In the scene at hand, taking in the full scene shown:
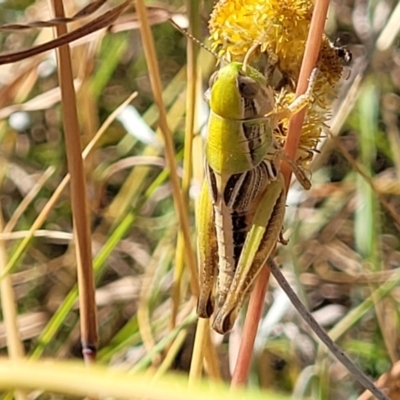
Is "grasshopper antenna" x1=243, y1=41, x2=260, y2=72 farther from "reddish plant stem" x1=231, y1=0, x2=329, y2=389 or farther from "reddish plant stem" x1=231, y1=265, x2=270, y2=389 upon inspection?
"reddish plant stem" x1=231, y1=265, x2=270, y2=389

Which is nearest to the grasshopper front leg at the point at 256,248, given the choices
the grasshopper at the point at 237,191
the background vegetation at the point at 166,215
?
the grasshopper at the point at 237,191

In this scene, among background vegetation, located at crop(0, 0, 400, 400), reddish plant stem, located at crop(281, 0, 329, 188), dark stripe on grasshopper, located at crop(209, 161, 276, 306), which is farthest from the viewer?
background vegetation, located at crop(0, 0, 400, 400)

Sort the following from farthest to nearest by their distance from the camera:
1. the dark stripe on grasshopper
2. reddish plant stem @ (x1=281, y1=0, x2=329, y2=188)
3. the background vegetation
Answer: the background vegetation, the dark stripe on grasshopper, reddish plant stem @ (x1=281, y1=0, x2=329, y2=188)

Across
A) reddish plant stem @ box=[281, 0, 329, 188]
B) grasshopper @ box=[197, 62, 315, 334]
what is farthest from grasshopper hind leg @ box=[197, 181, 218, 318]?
reddish plant stem @ box=[281, 0, 329, 188]

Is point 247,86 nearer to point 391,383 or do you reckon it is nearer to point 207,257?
point 207,257

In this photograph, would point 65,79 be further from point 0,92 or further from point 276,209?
point 0,92

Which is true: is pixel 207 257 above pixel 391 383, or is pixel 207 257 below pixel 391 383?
above

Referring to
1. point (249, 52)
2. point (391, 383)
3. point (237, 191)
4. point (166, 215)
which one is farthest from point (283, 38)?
point (166, 215)
